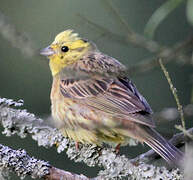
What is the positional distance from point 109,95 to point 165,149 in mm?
886

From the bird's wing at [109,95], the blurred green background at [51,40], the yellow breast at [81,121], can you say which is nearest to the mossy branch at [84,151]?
the yellow breast at [81,121]

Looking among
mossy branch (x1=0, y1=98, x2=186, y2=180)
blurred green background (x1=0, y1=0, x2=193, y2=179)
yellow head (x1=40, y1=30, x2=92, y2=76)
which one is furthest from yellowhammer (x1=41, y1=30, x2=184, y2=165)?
blurred green background (x1=0, y1=0, x2=193, y2=179)

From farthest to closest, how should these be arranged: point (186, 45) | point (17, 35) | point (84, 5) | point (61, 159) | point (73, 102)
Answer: point (84, 5) < point (61, 159) < point (73, 102) < point (17, 35) < point (186, 45)

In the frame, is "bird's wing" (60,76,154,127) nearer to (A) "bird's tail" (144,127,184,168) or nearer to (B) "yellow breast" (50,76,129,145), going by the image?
(B) "yellow breast" (50,76,129,145)

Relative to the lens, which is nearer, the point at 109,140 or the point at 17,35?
the point at 17,35

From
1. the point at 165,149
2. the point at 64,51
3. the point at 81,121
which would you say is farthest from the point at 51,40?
the point at 165,149

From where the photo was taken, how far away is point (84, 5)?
24.3ft

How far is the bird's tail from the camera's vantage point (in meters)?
3.45

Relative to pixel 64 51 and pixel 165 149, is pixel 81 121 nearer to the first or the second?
pixel 165 149

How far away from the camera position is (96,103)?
416 centimetres

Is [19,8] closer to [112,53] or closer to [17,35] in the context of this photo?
[112,53]

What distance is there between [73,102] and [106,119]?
490 millimetres

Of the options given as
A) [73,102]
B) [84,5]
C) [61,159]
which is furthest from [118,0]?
[73,102]

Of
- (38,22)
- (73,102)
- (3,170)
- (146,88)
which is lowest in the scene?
(3,170)
